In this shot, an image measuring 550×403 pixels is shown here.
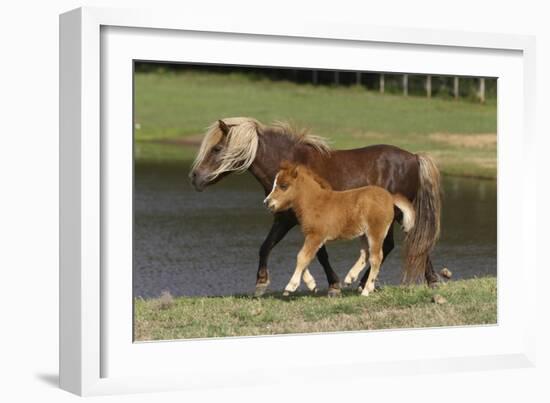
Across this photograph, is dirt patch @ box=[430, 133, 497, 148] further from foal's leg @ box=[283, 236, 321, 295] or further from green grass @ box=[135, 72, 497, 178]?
foal's leg @ box=[283, 236, 321, 295]

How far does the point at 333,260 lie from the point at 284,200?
1148 millimetres

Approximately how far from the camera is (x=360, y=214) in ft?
36.1

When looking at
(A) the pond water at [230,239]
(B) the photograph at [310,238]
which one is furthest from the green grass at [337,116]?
(A) the pond water at [230,239]

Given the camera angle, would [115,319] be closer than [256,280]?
Yes

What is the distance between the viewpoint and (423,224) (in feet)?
37.7

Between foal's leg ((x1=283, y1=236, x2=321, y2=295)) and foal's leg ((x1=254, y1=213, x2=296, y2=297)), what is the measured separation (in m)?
0.23

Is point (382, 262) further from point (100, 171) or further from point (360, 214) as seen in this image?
point (100, 171)

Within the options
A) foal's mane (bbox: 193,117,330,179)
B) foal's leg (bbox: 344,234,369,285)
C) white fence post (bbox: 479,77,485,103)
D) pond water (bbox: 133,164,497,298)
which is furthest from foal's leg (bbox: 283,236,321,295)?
white fence post (bbox: 479,77,485,103)

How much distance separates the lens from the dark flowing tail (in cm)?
1145

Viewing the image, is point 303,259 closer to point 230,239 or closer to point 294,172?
point 294,172

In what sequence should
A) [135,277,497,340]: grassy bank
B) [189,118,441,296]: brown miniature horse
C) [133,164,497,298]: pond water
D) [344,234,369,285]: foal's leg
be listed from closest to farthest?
[135,277,497,340]: grassy bank
[189,118,441,296]: brown miniature horse
[344,234,369,285]: foal's leg
[133,164,497,298]: pond water

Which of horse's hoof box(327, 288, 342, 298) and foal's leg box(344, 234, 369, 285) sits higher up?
foal's leg box(344, 234, 369, 285)

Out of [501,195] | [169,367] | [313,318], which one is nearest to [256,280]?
[313,318]

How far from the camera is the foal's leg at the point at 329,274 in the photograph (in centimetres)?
1108
